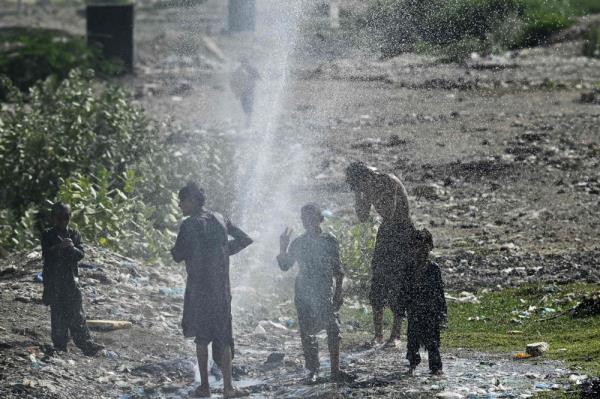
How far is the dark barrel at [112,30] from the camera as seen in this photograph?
26.2 m

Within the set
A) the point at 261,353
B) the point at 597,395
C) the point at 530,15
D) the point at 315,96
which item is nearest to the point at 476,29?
the point at 530,15

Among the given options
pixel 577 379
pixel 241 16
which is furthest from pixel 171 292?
pixel 241 16

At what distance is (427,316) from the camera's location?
316 inches

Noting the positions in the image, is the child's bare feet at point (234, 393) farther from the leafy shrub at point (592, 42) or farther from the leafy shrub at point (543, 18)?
the leafy shrub at point (592, 42)

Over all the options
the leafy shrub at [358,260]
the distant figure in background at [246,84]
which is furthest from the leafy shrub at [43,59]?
the leafy shrub at [358,260]

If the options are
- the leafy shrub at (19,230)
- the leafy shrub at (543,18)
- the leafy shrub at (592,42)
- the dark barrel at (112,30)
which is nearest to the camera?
the leafy shrub at (19,230)

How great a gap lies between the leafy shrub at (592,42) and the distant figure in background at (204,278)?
17.9 metres

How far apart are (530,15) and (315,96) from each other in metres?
3.91

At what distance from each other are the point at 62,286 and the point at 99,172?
12.3ft

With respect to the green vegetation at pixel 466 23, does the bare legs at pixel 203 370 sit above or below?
below

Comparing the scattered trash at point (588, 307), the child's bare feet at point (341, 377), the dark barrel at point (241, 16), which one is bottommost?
the child's bare feet at point (341, 377)

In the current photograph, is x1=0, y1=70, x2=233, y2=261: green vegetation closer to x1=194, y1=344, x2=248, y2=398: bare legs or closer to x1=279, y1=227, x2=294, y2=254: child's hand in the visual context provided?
x1=279, y1=227, x2=294, y2=254: child's hand

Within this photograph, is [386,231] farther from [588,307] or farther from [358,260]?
Answer: [358,260]

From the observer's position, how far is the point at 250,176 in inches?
574
